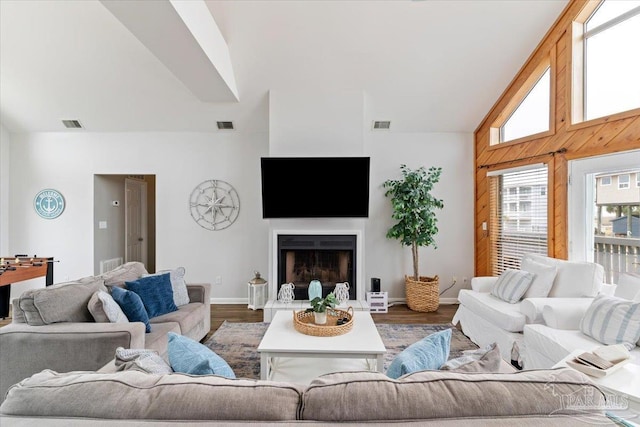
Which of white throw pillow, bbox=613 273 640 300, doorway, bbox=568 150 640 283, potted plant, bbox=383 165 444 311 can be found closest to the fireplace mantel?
potted plant, bbox=383 165 444 311

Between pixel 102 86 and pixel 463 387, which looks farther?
pixel 102 86

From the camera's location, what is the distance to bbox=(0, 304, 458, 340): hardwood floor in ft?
14.0

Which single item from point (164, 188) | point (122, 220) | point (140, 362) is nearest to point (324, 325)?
point (140, 362)

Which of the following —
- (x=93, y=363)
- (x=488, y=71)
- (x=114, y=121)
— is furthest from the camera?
(x=114, y=121)

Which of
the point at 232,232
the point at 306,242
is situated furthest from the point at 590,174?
the point at 232,232

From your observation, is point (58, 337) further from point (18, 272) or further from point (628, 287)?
point (628, 287)

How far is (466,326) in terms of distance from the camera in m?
3.73

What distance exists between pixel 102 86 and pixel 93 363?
3.70 meters

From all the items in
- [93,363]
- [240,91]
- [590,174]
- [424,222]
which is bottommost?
[93,363]

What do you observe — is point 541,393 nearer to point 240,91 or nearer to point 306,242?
point 306,242

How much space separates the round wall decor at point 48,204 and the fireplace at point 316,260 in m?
3.62

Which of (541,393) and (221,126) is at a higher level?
(221,126)

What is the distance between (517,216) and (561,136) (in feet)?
3.87

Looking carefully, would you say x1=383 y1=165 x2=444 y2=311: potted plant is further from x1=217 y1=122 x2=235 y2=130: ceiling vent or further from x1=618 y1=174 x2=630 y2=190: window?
x1=217 y1=122 x2=235 y2=130: ceiling vent
